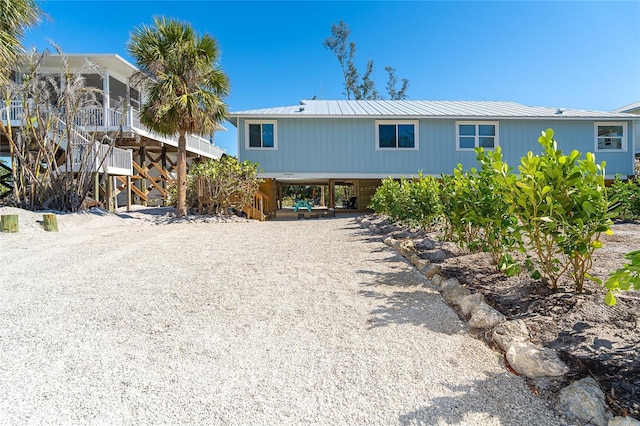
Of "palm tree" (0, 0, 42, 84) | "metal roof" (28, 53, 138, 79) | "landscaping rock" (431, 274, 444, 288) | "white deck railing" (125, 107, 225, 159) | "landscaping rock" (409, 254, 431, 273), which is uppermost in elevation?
"metal roof" (28, 53, 138, 79)

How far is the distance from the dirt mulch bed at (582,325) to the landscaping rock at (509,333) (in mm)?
53

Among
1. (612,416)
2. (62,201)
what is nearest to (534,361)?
(612,416)

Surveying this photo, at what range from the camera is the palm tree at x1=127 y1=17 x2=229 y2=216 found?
11.6m

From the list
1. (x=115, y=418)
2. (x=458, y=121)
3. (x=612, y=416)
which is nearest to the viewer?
(x=612, y=416)

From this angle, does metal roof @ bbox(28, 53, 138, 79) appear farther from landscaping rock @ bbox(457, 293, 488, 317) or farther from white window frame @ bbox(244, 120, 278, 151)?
landscaping rock @ bbox(457, 293, 488, 317)

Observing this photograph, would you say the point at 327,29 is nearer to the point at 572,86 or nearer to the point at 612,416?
the point at 572,86

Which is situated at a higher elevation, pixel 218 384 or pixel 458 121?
pixel 458 121

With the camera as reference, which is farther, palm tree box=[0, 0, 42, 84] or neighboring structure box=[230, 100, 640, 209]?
neighboring structure box=[230, 100, 640, 209]

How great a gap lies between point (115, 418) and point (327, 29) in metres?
33.5

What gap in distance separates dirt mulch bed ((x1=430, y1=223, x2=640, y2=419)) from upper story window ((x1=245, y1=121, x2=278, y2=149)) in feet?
36.3

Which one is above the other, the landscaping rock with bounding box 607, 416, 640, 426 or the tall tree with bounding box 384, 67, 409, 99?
the tall tree with bounding box 384, 67, 409, 99

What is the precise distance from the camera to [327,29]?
30.7 m

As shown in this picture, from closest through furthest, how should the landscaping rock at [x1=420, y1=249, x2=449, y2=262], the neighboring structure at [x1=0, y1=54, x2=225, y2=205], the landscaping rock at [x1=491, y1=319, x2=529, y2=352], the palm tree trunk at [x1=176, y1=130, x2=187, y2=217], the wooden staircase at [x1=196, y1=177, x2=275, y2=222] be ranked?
1. the landscaping rock at [x1=491, y1=319, x2=529, y2=352]
2. the landscaping rock at [x1=420, y1=249, x2=449, y2=262]
3. the wooden staircase at [x1=196, y1=177, x2=275, y2=222]
4. the palm tree trunk at [x1=176, y1=130, x2=187, y2=217]
5. the neighboring structure at [x1=0, y1=54, x2=225, y2=205]

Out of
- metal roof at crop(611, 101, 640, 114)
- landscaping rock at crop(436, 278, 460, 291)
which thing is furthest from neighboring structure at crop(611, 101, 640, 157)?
landscaping rock at crop(436, 278, 460, 291)
